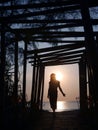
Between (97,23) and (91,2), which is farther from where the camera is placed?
(97,23)

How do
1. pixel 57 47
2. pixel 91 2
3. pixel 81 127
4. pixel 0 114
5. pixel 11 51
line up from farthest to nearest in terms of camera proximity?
pixel 11 51
pixel 57 47
pixel 81 127
pixel 0 114
pixel 91 2

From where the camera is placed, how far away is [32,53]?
15.6m

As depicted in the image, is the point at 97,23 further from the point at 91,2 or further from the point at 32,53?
the point at 32,53

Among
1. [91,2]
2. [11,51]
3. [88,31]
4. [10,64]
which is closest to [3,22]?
[91,2]

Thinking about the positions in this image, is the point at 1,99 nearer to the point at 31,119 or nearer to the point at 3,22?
the point at 3,22

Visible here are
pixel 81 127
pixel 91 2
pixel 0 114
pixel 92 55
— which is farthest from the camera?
pixel 81 127

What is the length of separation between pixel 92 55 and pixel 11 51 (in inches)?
464

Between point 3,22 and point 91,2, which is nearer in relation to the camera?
point 91,2

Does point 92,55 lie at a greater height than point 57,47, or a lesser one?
lesser

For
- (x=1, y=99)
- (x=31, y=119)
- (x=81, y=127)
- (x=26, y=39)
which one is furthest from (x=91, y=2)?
(x=31, y=119)

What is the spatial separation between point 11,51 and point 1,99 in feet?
27.3

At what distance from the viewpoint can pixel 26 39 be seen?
13.7 meters

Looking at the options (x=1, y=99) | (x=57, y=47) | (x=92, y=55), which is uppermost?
(x=57, y=47)

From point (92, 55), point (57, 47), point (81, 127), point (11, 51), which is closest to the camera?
point (92, 55)
